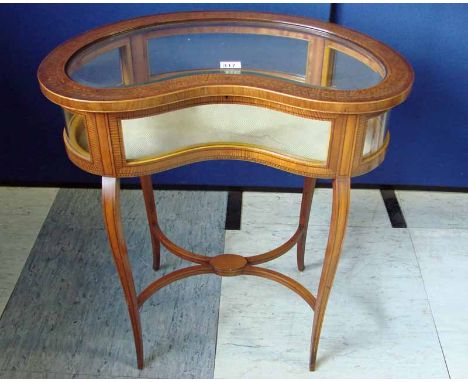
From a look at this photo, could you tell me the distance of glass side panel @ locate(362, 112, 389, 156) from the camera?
3.97 feet

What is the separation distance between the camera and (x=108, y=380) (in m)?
1.55

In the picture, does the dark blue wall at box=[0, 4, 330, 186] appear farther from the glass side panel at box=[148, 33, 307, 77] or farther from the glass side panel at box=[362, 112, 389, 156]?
the glass side panel at box=[362, 112, 389, 156]

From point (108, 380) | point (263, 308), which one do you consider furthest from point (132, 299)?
point (263, 308)

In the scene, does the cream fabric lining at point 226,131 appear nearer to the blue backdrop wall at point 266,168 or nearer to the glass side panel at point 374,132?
the glass side panel at point 374,132

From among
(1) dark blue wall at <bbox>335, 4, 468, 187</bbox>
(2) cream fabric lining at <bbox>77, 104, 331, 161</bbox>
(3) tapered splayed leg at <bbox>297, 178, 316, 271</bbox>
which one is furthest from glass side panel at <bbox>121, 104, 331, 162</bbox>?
(1) dark blue wall at <bbox>335, 4, 468, 187</bbox>

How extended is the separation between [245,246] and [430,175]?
79cm

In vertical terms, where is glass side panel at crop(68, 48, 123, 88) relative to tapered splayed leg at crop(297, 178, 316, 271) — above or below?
above

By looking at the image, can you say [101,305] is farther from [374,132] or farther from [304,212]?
[374,132]

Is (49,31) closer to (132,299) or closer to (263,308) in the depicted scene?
(132,299)

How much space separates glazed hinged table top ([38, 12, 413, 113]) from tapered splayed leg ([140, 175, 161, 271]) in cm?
43

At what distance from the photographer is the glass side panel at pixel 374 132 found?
1.21 meters

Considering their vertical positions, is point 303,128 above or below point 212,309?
above

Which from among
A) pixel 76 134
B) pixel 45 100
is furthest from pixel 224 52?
pixel 45 100

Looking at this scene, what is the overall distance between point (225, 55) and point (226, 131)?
0.86ft
